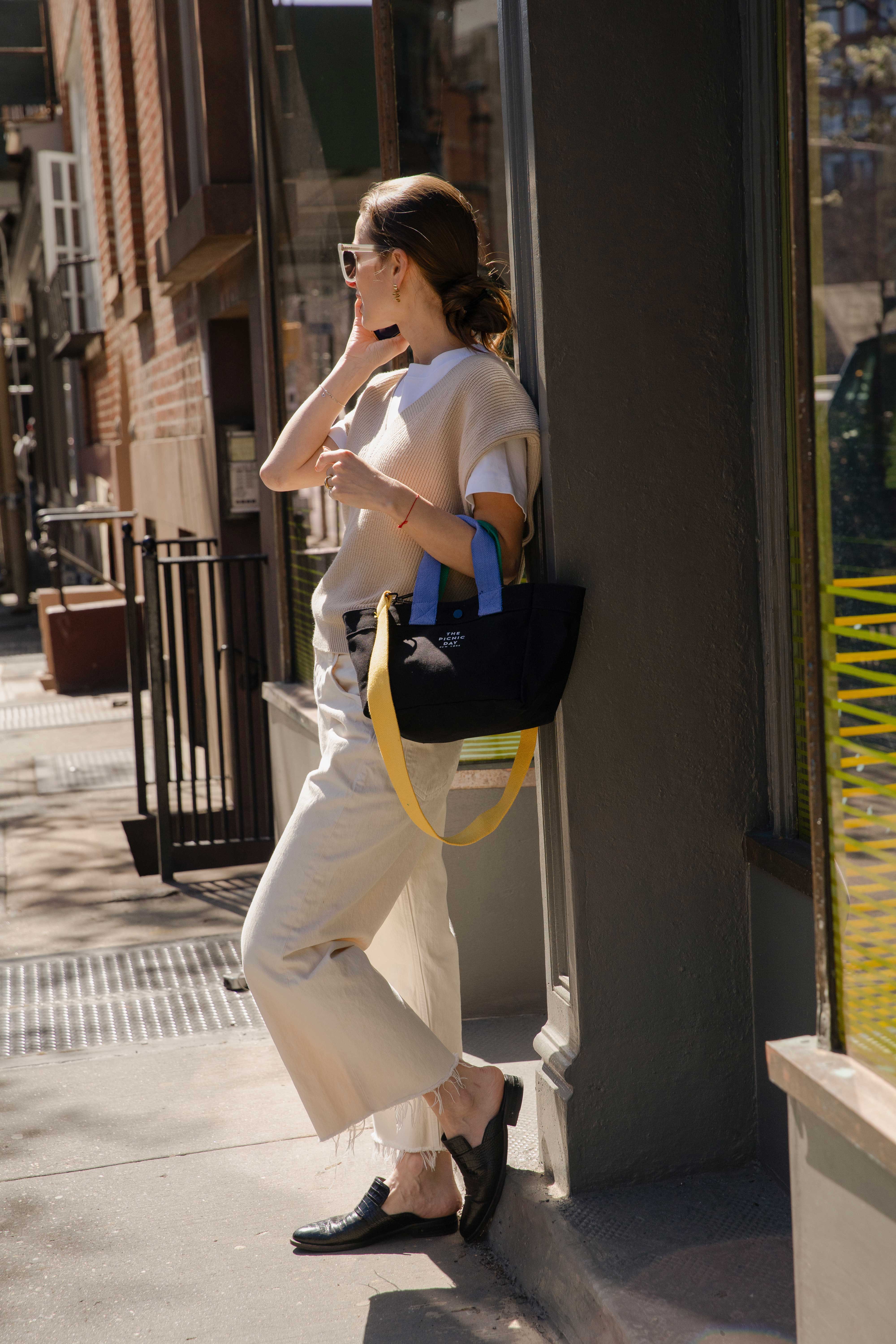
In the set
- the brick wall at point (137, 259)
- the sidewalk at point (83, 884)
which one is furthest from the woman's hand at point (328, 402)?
the brick wall at point (137, 259)

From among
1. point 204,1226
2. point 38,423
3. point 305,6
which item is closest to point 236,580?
point 305,6

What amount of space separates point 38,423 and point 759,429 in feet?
88.7

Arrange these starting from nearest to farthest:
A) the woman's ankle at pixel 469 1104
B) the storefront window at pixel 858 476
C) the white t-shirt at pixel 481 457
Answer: the storefront window at pixel 858 476 < the white t-shirt at pixel 481 457 < the woman's ankle at pixel 469 1104

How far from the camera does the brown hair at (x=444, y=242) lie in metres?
2.56

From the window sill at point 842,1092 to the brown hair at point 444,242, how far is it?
1.50m

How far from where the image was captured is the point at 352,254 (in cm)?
265

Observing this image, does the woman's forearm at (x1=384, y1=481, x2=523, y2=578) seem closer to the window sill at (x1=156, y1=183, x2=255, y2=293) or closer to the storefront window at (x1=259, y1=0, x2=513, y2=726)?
the storefront window at (x1=259, y1=0, x2=513, y2=726)

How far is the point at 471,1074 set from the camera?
2.77 m

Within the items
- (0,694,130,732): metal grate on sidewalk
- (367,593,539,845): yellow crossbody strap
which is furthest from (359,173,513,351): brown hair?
(0,694,130,732): metal grate on sidewalk

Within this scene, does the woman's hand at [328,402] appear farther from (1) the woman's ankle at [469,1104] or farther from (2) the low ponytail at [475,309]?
(1) the woman's ankle at [469,1104]

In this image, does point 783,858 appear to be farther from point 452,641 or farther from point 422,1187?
point 422,1187

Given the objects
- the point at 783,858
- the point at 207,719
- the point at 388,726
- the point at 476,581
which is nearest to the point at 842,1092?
the point at 783,858

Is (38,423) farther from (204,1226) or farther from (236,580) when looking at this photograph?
(204,1226)

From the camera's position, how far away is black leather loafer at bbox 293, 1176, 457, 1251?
2871 mm
